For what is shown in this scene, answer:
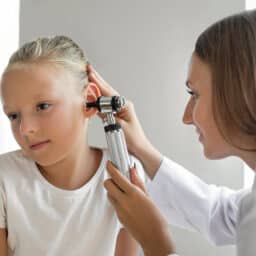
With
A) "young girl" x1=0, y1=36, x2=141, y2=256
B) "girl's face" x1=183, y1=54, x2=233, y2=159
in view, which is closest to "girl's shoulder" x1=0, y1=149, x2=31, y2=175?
"young girl" x1=0, y1=36, x2=141, y2=256

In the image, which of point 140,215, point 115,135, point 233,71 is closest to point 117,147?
point 115,135

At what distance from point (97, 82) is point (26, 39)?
27 centimetres

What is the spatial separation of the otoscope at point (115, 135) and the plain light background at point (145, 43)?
0.32 metres

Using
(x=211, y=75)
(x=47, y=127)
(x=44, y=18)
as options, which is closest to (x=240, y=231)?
(x=211, y=75)

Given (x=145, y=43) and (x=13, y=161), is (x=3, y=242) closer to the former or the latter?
(x=13, y=161)

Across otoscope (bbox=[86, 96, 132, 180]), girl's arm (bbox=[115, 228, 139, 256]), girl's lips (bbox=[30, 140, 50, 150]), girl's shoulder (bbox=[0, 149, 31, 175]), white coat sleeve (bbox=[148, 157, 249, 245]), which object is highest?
otoscope (bbox=[86, 96, 132, 180])

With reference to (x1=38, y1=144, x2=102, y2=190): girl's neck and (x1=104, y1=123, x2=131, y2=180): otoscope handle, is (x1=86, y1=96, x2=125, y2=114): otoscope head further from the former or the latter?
(x1=38, y1=144, x2=102, y2=190): girl's neck

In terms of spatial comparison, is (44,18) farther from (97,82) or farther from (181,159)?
(181,159)

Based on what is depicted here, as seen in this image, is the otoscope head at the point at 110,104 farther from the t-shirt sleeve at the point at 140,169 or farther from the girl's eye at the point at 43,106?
the t-shirt sleeve at the point at 140,169

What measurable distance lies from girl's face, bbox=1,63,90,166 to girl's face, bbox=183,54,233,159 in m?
0.24

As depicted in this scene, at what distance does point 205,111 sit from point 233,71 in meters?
0.09

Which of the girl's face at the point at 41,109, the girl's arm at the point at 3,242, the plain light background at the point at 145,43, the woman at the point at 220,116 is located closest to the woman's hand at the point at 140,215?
the woman at the point at 220,116

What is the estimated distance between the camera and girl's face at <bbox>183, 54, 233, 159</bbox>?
0.75m

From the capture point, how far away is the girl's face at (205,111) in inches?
29.5
